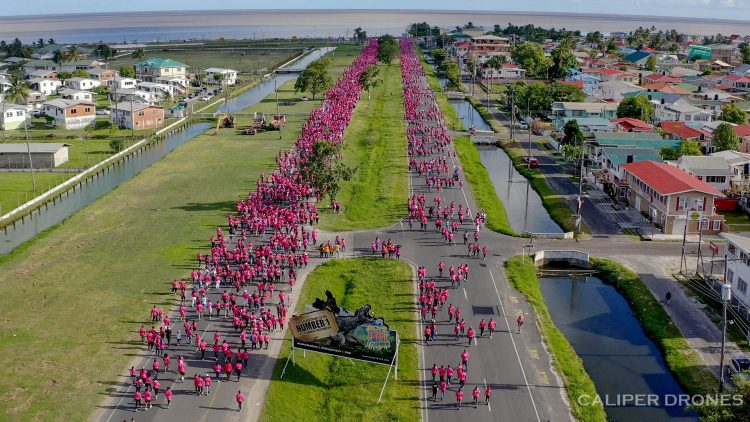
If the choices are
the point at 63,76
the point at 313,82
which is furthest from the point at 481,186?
the point at 63,76

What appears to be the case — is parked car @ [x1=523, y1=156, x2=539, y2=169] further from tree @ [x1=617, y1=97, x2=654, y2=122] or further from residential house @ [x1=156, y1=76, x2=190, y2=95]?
residential house @ [x1=156, y1=76, x2=190, y2=95]

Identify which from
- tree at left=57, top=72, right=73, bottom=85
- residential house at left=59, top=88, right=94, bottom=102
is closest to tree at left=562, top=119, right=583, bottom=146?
residential house at left=59, top=88, right=94, bottom=102

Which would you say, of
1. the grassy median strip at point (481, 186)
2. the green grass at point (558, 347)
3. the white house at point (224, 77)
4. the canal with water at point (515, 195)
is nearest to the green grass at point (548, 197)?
the canal with water at point (515, 195)

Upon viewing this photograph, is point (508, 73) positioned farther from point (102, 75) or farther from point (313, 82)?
point (102, 75)

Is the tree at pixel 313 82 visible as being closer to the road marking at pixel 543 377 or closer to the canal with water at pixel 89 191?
the canal with water at pixel 89 191

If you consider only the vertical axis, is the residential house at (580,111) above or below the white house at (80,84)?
below

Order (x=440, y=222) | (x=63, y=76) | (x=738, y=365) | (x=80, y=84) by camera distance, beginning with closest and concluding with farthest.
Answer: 1. (x=738, y=365)
2. (x=440, y=222)
3. (x=80, y=84)
4. (x=63, y=76)
